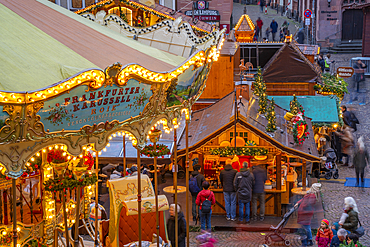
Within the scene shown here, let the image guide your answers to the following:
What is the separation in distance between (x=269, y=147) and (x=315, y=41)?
27.4 meters

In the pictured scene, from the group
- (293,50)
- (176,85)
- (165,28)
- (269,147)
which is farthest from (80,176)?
(293,50)

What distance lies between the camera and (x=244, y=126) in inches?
481

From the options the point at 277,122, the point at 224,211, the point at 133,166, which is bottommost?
the point at 224,211

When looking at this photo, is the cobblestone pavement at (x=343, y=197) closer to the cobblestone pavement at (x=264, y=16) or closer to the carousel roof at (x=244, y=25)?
the carousel roof at (x=244, y=25)

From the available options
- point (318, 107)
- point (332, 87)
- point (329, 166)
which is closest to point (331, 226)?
point (329, 166)

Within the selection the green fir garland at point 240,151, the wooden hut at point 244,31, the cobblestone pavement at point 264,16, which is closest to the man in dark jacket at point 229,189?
the green fir garland at point 240,151

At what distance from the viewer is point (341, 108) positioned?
1736 centimetres

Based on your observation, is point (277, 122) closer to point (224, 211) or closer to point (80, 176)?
point (224, 211)

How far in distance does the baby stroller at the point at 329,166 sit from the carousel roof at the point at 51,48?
8222 mm

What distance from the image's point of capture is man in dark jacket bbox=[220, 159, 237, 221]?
12.1m

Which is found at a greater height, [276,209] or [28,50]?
[28,50]

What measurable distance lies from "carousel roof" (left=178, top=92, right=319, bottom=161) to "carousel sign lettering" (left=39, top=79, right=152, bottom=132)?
567 cm

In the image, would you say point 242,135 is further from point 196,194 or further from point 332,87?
point 332,87

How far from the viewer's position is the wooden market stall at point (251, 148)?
40.3ft
